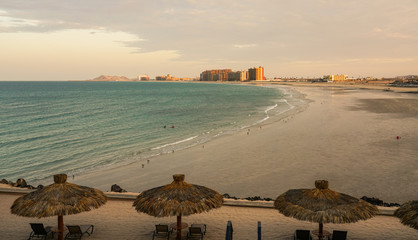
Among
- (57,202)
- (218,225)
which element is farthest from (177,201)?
(57,202)

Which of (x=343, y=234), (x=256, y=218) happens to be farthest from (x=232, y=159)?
(x=343, y=234)

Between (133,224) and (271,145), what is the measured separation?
18.7 m

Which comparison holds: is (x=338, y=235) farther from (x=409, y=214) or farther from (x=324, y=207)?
(x=409, y=214)

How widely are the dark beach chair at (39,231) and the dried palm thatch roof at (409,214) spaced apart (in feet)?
36.8

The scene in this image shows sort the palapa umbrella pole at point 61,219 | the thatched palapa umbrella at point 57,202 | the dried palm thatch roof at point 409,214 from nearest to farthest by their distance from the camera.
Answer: the dried palm thatch roof at point 409,214, the thatched palapa umbrella at point 57,202, the palapa umbrella pole at point 61,219

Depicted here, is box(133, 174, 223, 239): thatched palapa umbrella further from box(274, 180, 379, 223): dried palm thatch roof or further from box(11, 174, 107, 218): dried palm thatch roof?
box(274, 180, 379, 223): dried palm thatch roof

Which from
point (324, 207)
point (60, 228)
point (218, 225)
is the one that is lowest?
point (218, 225)

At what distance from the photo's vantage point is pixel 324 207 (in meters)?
9.28

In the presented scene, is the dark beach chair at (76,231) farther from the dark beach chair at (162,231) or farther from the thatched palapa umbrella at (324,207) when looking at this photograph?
the thatched palapa umbrella at (324,207)

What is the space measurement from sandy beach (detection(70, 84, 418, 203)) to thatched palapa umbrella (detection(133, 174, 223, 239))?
7.37 metres

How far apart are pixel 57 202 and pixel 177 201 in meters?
3.64

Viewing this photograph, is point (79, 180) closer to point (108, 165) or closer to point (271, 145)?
point (108, 165)

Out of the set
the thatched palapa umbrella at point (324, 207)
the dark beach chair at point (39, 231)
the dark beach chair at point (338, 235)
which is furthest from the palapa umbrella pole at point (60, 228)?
the dark beach chair at point (338, 235)

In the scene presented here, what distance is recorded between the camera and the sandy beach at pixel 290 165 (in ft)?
59.7
